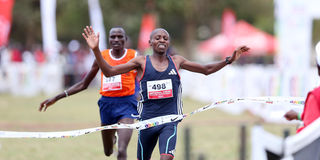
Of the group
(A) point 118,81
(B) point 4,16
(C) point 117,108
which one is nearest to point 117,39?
(A) point 118,81

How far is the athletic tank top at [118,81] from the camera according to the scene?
7402mm

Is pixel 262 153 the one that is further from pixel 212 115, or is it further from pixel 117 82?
pixel 212 115

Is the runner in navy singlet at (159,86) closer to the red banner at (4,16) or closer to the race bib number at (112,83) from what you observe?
the race bib number at (112,83)

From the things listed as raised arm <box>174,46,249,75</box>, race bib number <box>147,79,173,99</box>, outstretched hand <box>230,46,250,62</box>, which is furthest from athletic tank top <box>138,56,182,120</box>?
outstretched hand <box>230,46,250,62</box>

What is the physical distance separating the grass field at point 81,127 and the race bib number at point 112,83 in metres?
1.48

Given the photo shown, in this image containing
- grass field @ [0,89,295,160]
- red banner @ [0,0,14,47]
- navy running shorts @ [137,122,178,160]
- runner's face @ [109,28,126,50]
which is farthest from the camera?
red banner @ [0,0,14,47]

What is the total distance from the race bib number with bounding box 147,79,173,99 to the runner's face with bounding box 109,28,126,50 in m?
1.28

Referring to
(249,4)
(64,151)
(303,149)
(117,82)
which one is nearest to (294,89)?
(64,151)

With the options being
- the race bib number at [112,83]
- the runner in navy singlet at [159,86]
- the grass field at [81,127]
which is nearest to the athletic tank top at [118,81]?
the race bib number at [112,83]

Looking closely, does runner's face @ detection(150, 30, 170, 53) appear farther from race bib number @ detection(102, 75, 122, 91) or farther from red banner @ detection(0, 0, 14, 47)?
red banner @ detection(0, 0, 14, 47)

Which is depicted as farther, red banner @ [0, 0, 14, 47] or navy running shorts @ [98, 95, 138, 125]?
red banner @ [0, 0, 14, 47]

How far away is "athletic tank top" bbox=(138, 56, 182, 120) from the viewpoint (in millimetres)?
6246

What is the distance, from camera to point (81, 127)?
545 inches

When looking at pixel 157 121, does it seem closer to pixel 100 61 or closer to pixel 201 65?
pixel 201 65
